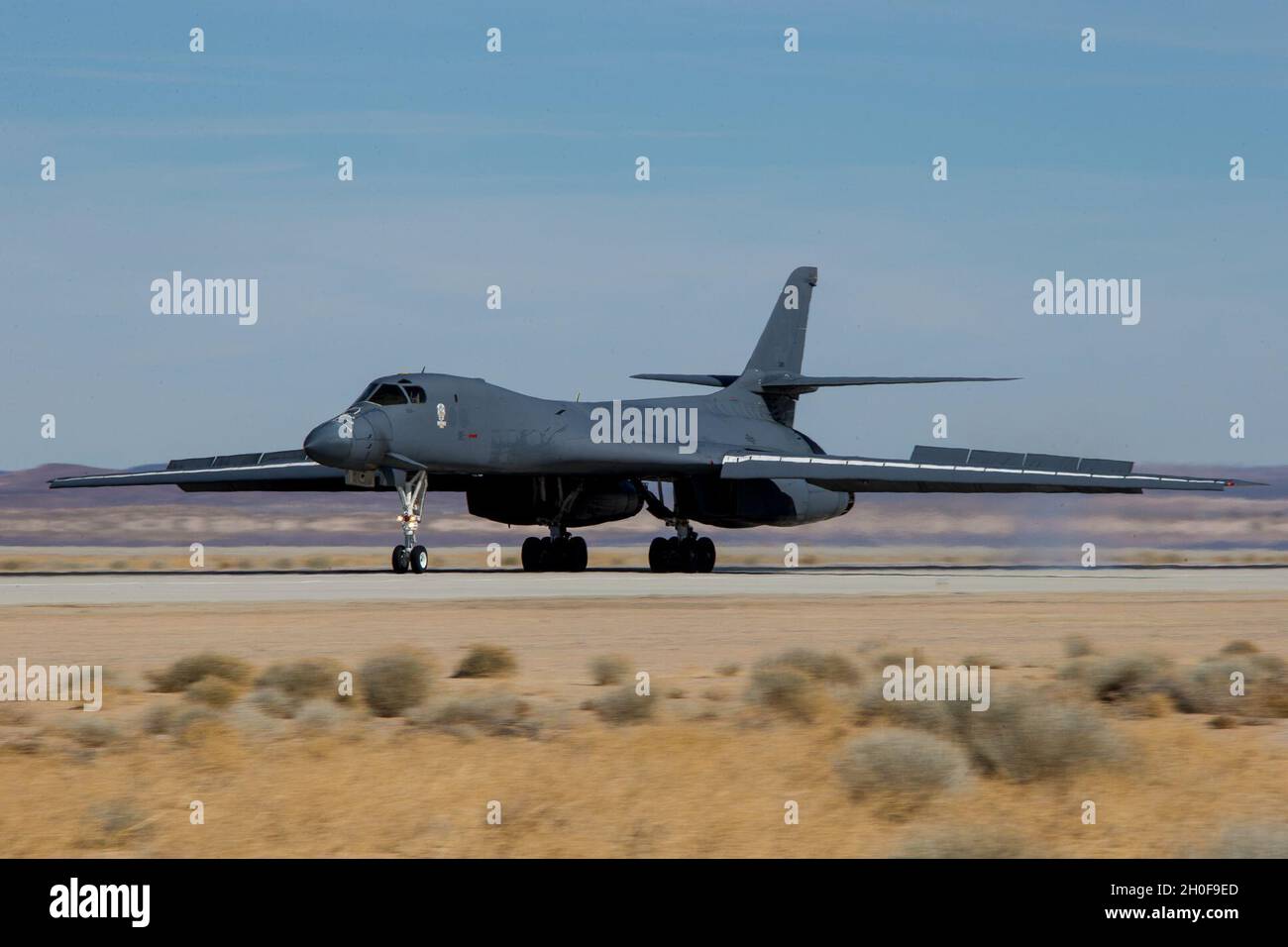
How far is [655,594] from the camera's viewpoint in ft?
104

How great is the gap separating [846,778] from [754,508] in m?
31.4

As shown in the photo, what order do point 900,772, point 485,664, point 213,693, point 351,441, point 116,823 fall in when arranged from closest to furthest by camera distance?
1. point 116,823
2. point 900,772
3. point 213,693
4. point 485,664
5. point 351,441

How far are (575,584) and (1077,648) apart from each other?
16307mm

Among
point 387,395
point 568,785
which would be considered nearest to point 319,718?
point 568,785

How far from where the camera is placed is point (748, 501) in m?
42.8

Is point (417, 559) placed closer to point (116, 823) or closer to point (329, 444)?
point (329, 444)

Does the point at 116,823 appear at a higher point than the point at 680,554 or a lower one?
lower

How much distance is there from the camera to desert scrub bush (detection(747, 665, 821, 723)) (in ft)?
49.2

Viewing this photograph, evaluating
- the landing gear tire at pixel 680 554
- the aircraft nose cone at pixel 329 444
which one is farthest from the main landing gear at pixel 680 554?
the aircraft nose cone at pixel 329 444

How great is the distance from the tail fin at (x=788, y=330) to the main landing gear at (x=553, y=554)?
9207mm

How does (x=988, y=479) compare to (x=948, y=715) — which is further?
(x=988, y=479)

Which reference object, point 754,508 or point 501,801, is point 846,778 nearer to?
point 501,801

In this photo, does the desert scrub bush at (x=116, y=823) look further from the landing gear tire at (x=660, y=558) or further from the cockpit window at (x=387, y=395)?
the landing gear tire at (x=660, y=558)
